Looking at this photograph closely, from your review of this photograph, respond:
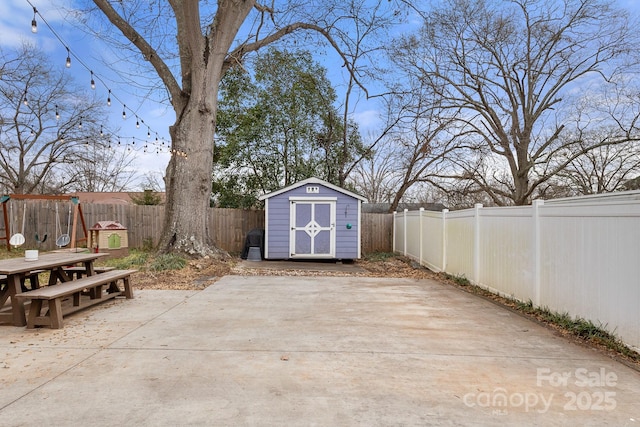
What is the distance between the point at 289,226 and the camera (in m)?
12.1

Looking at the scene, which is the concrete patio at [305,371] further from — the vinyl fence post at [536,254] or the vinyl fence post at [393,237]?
the vinyl fence post at [393,237]

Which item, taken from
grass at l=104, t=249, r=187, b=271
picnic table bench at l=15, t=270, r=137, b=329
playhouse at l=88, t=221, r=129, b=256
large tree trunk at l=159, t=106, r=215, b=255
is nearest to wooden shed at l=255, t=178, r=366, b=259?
large tree trunk at l=159, t=106, r=215, b=255

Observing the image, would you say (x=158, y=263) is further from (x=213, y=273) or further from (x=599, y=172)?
(x=599, y=172)

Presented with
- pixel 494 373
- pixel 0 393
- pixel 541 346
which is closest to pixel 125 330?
pixel 0 393

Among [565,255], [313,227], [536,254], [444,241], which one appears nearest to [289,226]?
[313,227]

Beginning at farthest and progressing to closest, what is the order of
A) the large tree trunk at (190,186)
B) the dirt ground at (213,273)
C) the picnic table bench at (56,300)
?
the large tree trunk at (190,186)
the dirt ground at (213,273)
the picnic table bench at (56,300)

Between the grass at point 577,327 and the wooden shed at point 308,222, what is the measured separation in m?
6.41

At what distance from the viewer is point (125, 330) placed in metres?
4.36

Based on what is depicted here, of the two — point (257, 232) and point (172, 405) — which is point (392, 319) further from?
point (257, 232)

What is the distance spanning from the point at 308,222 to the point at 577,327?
8.48m

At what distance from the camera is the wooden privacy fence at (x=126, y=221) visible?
46.4ft

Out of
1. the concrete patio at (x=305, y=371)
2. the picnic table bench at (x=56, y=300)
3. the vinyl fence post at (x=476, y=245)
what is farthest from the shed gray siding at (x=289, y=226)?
the concrete patio at (x=305, y=371)

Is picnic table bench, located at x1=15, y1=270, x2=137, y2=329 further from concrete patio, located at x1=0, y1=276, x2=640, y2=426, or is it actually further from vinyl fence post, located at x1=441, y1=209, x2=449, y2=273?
vinyl fence post, located at x1=441, y1=209, x2=449, y2=273

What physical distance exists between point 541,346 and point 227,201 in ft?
47.3
